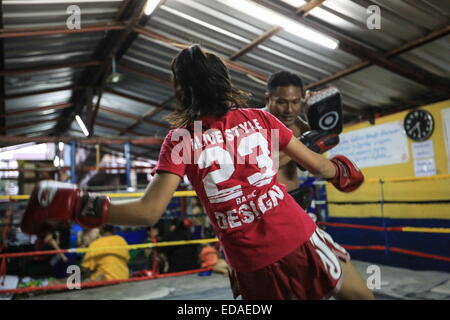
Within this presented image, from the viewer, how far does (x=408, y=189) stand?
17.8 feet

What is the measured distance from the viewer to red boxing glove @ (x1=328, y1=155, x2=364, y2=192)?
1315mm

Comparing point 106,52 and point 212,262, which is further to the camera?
point 106,52

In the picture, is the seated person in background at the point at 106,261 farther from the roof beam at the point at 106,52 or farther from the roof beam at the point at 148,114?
the roof beam at the point at 148,114

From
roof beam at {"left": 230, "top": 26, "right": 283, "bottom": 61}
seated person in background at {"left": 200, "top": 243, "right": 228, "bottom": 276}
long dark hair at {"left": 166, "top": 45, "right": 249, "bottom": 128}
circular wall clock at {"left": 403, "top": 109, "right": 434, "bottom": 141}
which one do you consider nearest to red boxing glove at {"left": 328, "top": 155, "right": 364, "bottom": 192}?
long dark hair at {"left": 166, "top": 45, "right": 249, "bottom": 128}

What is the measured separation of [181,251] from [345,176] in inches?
153

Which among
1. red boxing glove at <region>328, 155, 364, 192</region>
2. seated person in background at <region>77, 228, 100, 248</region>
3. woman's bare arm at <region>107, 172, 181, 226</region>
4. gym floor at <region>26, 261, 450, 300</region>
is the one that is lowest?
gym floor at <region>26, 261, 450, 300</region>

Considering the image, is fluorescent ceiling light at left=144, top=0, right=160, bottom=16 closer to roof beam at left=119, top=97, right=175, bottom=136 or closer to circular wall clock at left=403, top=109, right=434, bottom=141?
circular wall clock at left=403, top=109, right=434, bottom=141

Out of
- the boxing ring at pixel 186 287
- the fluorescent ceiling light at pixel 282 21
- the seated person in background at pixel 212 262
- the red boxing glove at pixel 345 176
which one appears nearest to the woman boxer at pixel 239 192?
the red boxing glove at pixel 345 176

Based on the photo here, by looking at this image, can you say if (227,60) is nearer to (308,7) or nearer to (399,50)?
→ (308,7)

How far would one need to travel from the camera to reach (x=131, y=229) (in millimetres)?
7227

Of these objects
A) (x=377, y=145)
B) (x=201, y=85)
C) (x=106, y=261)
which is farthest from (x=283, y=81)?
(x=377, y=145)

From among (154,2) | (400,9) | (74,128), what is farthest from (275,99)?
(74,128)

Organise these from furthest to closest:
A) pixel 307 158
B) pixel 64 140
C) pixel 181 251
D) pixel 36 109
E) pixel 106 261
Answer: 1. pixel 36 109
2. pixel 64 140
3. pixel 181 251
4. pixel 106 261
5. pixel 307 158

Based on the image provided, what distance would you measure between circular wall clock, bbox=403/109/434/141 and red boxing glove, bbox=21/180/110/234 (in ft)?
17.6
